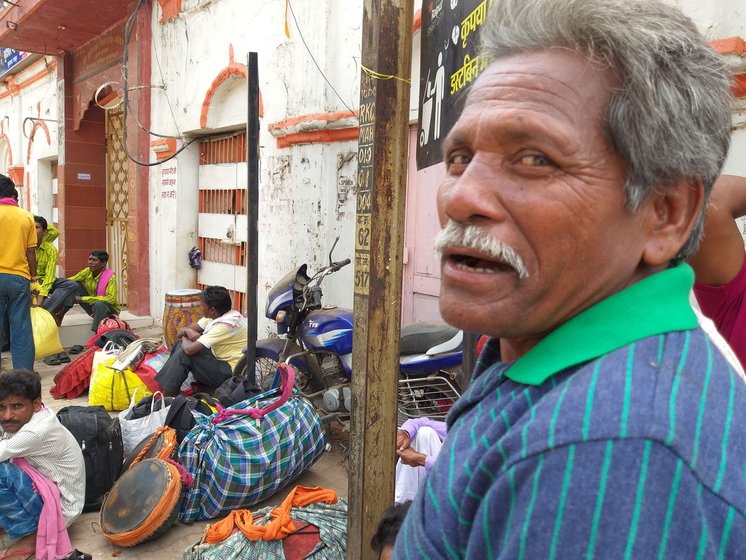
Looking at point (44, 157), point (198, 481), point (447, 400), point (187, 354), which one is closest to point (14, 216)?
point (187, 354)

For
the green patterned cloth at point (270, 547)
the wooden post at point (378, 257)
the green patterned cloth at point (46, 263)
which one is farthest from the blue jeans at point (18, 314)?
the wooden post at point (378, 257)

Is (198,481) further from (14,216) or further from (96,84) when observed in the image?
(96,84)

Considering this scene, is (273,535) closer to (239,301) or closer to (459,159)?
(459,159)

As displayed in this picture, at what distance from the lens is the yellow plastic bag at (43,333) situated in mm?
5645

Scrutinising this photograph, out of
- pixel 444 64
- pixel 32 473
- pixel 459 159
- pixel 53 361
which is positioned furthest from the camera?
pixel 53 361

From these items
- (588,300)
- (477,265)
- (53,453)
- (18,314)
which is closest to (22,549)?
(53,453)

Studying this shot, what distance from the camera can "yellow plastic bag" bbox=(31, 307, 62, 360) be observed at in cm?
564

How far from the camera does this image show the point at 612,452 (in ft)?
1.90

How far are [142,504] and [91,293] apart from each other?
5.08 meters

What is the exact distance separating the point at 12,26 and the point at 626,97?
1050 centimetres

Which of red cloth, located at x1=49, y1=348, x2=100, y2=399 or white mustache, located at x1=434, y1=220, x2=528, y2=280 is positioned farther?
red cloth, located at x1=49, y1=348, x2=100, y2=399

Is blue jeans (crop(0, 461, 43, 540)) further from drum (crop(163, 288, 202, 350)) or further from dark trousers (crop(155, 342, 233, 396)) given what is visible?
drum (crop(163, 288, 202, 350))

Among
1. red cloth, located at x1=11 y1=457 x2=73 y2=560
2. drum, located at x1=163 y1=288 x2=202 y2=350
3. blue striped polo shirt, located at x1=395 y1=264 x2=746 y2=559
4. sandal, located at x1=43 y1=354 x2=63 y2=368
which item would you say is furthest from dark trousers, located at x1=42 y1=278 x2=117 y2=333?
blue striped polo shirt, located at x1=395 y1=264 x2=746 y2=559

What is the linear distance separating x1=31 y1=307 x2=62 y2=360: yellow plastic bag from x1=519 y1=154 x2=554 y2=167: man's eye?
5997 millimetres
